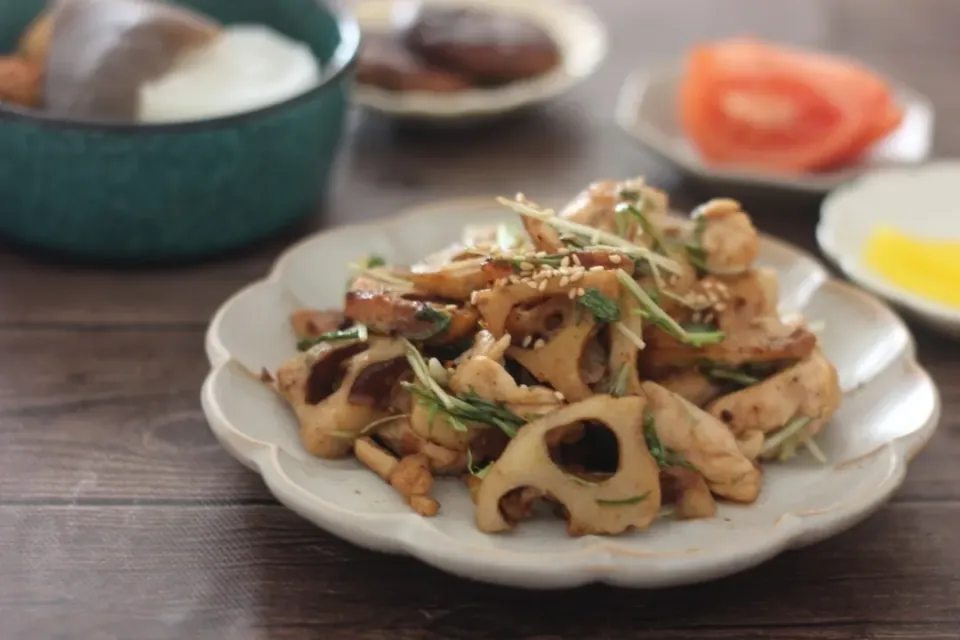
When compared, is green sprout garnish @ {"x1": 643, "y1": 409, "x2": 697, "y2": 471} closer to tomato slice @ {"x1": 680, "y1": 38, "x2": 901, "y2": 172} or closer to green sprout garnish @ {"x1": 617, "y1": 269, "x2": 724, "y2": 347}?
green sprout garnish @ {"x1": 617, "y1": 269, "x2": 724, "y2": 347}

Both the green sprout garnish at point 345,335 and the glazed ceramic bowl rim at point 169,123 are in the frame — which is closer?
the green sprout garnish at point 345,335

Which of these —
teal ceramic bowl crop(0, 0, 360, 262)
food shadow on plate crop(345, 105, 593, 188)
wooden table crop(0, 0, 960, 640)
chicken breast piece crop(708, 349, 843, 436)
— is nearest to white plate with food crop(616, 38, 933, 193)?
food shadow on plate crop(345, 105, 593, 188)

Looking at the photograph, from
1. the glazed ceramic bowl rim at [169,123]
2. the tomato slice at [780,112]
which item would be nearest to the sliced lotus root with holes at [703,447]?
the glazed ceramic bowl rim at [169,123]

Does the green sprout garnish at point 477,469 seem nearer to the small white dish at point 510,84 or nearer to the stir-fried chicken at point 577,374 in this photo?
the stir-fried chicken at point 577,374

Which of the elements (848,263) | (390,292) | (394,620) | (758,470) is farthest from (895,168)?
(394,620)

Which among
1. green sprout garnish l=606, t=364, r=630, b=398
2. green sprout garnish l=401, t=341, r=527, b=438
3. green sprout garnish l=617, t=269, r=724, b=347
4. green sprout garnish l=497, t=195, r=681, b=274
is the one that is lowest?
green sprout garnish l=401, t=341, r=527, b=438

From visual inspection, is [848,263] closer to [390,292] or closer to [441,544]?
[390,292]

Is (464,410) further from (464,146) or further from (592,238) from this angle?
(464,146)
